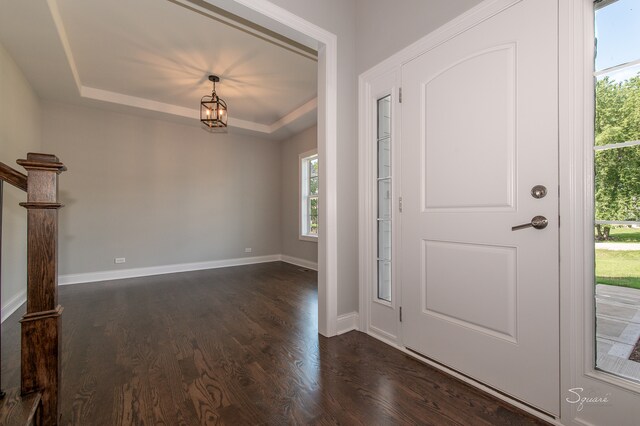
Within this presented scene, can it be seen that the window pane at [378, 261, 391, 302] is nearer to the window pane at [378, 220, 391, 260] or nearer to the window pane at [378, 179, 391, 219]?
the window pane at [378, 220, 391, 260]

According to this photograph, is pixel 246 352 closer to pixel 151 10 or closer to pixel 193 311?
pixel 193 311

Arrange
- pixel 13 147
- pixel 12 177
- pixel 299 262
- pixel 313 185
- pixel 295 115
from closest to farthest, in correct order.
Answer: pixel 12 177 → pixel 13 147 → pixel 295 115 → pixel 299 262 → pixel 313 185

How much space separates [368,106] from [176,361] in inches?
96.5

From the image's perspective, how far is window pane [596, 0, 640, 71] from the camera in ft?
3.86

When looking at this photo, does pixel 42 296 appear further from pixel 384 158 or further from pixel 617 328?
pixel 617 328

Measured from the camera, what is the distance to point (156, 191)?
4812 millimetres

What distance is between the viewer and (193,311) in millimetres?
2904

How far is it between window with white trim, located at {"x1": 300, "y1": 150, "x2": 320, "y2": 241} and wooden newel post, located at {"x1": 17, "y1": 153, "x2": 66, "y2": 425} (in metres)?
4.38

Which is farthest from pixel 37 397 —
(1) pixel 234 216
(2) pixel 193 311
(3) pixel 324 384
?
(1) pixel 234 216

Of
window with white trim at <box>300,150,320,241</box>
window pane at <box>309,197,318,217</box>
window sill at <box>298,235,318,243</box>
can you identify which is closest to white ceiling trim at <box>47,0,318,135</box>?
window with white trim at <box>300,150,320,241</box>

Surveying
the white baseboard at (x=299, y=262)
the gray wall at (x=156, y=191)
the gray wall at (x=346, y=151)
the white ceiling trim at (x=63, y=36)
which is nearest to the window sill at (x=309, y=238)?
the white baseboard at (x=299, y=262)

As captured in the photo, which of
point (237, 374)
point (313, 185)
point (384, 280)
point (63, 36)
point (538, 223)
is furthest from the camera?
point (313, 185)

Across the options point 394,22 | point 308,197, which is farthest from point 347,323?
point 308,197

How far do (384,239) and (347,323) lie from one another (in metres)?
0.81
